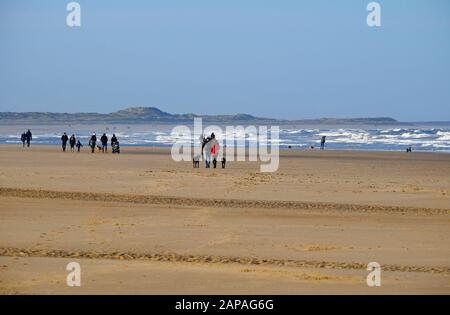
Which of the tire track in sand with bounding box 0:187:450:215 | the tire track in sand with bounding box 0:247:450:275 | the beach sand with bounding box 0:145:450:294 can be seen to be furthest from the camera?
the tire track in sand with bounding box 0:187:450:215

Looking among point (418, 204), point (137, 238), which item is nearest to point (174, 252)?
point (137, 238)

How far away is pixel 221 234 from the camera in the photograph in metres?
15.6

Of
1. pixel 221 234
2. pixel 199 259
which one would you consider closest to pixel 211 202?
pixel 221 234

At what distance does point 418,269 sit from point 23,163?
26619mm

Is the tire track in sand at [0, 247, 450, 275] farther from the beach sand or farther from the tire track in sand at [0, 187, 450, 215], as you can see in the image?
the tire track in sand at [0, 187, 450, 215]

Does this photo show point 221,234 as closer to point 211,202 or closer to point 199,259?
point 199,259

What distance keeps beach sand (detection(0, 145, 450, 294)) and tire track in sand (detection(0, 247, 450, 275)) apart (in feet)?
0.05

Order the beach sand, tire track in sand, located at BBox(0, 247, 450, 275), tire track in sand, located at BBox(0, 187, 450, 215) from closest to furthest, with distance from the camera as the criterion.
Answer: the beach sand, tire track in sand, located at BBox(0, 247, 450, 275), tire track in sand, located at BBox(0, 187, 450, 215)

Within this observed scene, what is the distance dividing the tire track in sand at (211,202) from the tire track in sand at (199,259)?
6983 millimetres

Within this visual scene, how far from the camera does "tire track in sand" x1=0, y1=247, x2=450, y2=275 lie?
41.3 ft

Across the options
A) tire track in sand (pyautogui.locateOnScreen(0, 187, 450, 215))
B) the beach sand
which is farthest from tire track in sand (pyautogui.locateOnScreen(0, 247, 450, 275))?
tire track in sand (pyautogui.locateOnScreen(0, 187, 450, 215))

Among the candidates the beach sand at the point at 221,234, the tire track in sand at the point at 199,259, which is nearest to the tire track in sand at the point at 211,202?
the beach sand at the point at 221,234
